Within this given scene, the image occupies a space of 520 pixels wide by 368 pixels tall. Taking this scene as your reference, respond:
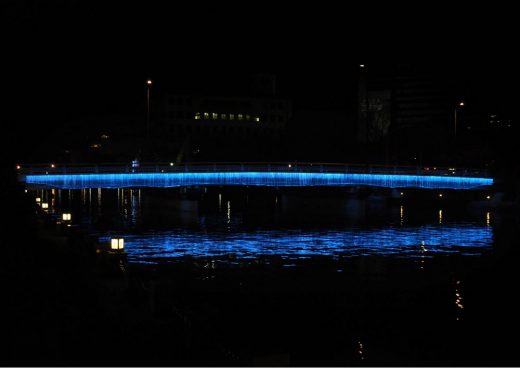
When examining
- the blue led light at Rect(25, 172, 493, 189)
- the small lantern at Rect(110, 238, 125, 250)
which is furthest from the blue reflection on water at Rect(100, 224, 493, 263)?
the small lantern at Rect(110, 238, 125, 250)

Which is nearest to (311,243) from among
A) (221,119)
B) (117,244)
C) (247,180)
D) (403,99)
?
(247,180)

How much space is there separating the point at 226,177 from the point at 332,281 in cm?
3130

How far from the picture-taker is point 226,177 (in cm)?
6688

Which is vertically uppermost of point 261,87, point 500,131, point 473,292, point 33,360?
point 261,87

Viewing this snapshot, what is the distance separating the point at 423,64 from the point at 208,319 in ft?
544

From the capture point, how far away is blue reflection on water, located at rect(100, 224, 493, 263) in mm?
48000

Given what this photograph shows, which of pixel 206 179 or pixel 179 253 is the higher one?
pixel 206 179

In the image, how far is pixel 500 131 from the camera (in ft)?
393

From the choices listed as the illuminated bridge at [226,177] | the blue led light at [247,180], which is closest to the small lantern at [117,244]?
the illuminated bridge at [226,177]

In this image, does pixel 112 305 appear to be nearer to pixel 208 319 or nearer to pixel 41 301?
pixel 41 301

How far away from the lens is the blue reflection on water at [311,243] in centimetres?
4800

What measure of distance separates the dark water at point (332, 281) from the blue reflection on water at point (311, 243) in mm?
133

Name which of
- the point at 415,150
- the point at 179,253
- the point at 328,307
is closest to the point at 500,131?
the point at 415,150

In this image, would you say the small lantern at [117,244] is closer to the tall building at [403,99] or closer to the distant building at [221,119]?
the distant building at [221,119]
